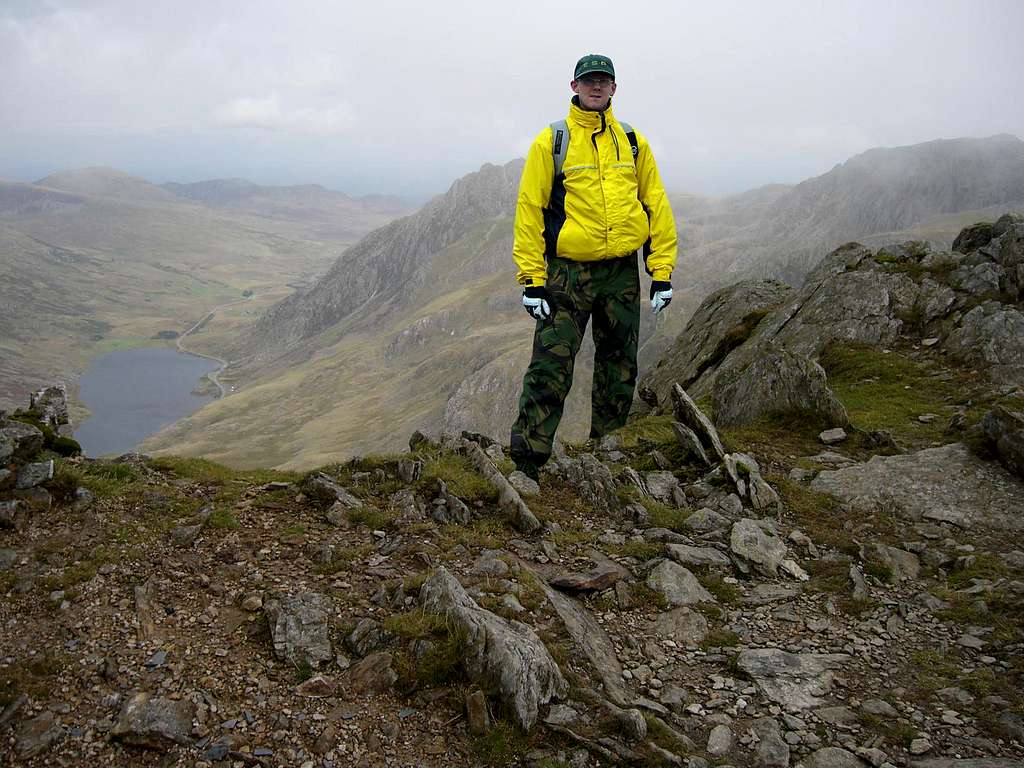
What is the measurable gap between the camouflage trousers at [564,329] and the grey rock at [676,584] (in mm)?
3391

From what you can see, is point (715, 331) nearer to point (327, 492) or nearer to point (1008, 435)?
point (1008, 435)

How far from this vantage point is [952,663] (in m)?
7.16

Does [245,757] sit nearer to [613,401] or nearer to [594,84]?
[613,401]

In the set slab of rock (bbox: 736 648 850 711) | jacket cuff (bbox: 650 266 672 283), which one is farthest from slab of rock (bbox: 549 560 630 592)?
jacket cuff (bbox: 650 266 672 283)

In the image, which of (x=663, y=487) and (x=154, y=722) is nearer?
(x=154, y=722)

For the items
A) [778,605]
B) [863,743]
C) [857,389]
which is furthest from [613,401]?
[857,389]

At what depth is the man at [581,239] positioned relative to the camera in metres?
10.7

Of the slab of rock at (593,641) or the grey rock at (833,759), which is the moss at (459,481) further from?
the grey rock at (833,759)

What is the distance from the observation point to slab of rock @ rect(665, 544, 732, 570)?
951 cm

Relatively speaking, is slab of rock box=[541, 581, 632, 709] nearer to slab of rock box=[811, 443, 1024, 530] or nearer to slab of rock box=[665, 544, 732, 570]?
slab of rock box=[665, 544, 732, 570]

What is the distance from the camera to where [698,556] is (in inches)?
379

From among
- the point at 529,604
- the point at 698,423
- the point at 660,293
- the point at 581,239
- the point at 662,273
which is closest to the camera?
the point at 529,604

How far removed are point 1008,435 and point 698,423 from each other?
18.1 ft

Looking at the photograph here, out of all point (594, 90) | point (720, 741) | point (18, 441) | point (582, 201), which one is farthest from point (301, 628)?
point (594, 90)
